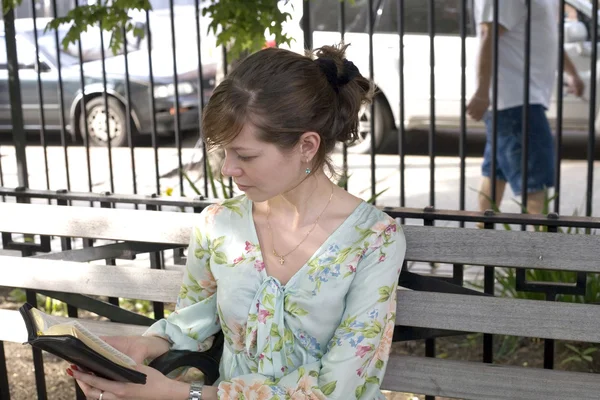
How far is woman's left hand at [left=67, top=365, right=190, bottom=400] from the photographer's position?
7.73ft

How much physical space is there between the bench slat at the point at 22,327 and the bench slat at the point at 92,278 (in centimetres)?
10

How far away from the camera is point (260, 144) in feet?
7.76

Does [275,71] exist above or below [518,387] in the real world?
above

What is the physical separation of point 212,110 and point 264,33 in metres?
1.54

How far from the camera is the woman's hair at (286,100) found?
7.73 ft

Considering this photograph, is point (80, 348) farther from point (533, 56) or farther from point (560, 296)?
point (533, 56)

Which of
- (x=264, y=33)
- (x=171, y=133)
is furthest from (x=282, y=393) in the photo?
(x=171, y=133)

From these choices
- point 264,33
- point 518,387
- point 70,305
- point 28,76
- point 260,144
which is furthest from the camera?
point 28,76

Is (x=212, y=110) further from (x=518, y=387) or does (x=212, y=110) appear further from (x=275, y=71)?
(x=518, y=387)

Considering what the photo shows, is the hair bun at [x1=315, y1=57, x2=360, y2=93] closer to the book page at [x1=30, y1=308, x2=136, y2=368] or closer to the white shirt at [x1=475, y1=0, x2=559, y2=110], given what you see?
the book page at [x1=30, y1=308, x2=136, y2=368]

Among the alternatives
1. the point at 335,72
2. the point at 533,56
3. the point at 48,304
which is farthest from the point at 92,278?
the point at 533,56

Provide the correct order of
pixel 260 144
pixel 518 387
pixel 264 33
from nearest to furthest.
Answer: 1. pixel 260 144
2. pixel 518 387
3. pixel 264 33

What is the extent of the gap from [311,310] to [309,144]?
417 mm

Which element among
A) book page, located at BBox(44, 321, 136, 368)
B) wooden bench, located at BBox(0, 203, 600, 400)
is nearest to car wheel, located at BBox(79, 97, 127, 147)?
wooden bench, located at BBox(0, 203, 600, 400)
